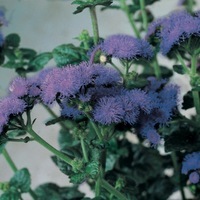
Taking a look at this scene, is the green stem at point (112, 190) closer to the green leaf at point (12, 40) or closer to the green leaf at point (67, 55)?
the green leaf at point (67, 55)

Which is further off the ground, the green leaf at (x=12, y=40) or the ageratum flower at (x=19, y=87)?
the green leaf at (x=12, y=40)

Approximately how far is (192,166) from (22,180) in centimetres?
33

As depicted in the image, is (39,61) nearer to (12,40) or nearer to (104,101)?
(12,40)

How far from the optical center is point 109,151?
1.13m

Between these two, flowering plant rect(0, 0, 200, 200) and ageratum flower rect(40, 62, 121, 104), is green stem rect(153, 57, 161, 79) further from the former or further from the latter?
ageratum flower rect(40, 62, 121, 104)

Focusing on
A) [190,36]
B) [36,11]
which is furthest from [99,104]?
[36,11]

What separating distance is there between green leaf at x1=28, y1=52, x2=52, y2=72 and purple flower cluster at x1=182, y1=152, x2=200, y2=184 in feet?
1.17

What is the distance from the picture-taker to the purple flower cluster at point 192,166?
2.92 ft

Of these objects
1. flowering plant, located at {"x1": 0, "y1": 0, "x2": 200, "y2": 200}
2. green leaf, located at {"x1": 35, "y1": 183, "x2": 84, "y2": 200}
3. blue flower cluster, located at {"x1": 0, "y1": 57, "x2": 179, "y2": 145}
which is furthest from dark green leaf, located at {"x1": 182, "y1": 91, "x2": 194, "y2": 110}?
green leaf, located at {"x1": 35, "y1": 183, "x2": 84, "y2": 200}

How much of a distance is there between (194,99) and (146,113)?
0.36 feet

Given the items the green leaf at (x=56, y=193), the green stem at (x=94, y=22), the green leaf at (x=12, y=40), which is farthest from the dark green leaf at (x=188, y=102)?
the green leaf at (x=12, y=40)

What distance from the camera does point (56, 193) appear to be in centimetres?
110

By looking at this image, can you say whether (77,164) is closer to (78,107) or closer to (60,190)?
(78,107)

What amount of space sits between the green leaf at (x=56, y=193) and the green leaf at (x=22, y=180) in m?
0.11
